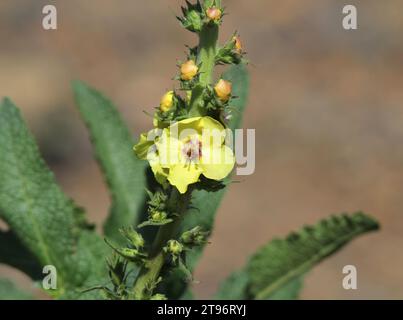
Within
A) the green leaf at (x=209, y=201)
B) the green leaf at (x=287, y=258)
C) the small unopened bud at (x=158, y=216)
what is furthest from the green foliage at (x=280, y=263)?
the small unopened bud at (x=158, y=216)

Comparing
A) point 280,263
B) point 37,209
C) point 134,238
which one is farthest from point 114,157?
point 134,238

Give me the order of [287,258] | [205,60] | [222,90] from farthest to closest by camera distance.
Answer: [287,258] → [205,60] → [222,90]

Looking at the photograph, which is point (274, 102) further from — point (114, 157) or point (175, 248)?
point (175, 248)

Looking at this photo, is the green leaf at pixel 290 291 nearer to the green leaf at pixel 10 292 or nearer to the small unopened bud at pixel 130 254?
the green leaf at pixel 10 292

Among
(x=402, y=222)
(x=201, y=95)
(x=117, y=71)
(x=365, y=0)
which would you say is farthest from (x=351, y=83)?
(x=201, y=95)

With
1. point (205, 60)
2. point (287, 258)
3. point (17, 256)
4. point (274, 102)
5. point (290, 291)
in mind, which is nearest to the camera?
point (205, 60)

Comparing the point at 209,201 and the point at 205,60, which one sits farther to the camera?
the point at 209,201
